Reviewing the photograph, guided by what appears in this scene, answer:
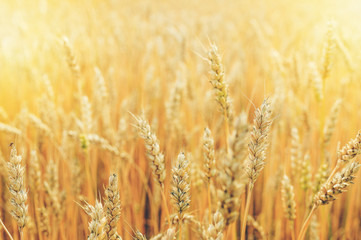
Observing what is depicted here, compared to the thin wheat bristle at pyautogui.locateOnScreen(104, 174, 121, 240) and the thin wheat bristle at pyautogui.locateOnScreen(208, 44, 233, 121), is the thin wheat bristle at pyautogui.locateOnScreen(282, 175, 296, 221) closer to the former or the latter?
the thin wheat bristle at pyautogui.locateOnScreen(208, 44, 233, 121)

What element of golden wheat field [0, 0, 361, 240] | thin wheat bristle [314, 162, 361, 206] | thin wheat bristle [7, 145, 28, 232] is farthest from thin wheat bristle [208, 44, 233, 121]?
thin wheat bristle [7, 145, 28, 232]

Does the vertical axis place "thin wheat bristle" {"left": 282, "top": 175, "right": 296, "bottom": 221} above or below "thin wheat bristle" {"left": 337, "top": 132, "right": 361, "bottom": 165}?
below

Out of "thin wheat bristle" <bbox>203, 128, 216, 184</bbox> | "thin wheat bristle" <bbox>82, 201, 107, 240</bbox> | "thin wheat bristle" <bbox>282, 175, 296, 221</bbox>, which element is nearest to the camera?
"thin wheat bristle" <bbox>82, 201, 107, 240</bbox>

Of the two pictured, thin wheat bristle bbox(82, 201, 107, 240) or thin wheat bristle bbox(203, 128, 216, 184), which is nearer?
thin wheat bristle bbox(82, 201, 107, 240)

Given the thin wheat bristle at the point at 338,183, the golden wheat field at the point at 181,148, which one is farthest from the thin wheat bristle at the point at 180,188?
the thin wheat bristle at the point at 338,183

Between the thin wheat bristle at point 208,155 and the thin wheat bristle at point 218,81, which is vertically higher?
the thin wheat bristle at point 218,81

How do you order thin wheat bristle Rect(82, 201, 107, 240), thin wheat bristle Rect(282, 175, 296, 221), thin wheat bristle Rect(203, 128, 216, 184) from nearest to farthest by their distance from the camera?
1. thin wheat bristle Rect(82, 201, 107, 240)
2. thin wheat bristle Rect(203, 128, 216, 184)
3. thin wheat bristle Rect(282, 175, 296, 221)

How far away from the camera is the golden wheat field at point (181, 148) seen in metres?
0.57

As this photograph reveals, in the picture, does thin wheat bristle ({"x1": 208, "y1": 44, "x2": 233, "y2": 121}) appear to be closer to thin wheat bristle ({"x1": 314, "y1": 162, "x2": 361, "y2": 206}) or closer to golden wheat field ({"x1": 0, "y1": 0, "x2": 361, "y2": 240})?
golden wheat field ({"x1": 0, "y1": 0, "x2": 361, "y2": 240})

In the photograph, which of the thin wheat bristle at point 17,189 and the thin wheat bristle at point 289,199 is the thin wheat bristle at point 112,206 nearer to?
the thin wheat bristle at point 17,189

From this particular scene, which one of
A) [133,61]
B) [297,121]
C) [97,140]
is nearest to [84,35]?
[133,61]

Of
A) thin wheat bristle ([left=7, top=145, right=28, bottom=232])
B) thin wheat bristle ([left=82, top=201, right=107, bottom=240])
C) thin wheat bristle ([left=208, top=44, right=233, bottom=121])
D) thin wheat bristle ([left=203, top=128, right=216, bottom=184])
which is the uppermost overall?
thin wheat bristle ([left=208, top=44, right=233, bottom=121])

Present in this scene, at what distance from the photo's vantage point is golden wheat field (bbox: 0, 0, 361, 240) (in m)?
0.57

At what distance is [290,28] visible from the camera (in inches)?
130
